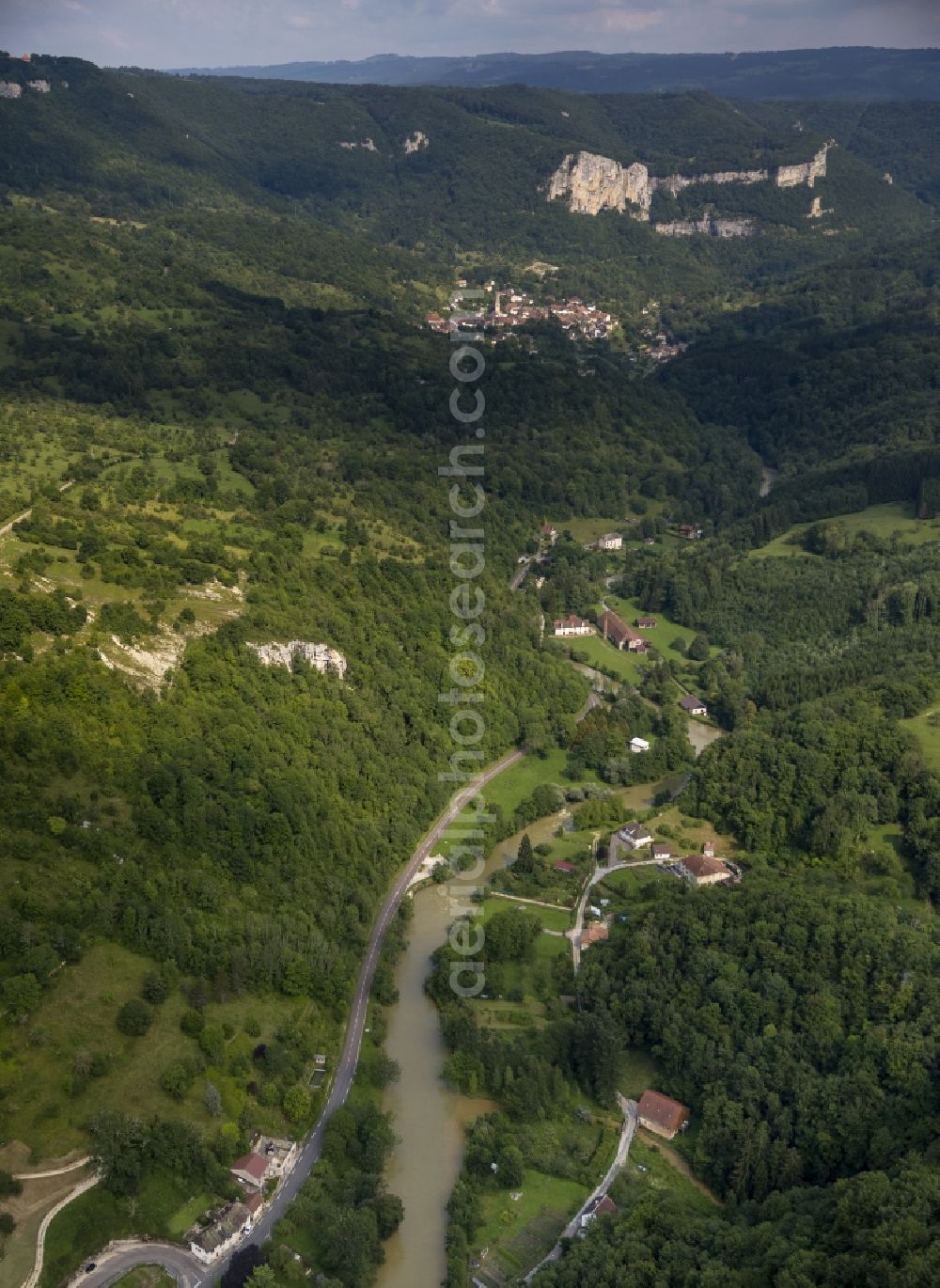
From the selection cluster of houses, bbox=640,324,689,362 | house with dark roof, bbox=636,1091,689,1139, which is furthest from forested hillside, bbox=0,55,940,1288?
cluster of houses, bbox=640,324,689,362

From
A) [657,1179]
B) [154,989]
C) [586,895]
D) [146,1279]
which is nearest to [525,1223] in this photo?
[657,1179]

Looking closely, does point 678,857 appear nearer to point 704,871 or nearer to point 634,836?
point 704,871

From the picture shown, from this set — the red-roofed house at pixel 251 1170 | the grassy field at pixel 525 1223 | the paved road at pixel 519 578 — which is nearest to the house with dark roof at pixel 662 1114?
the grassy field at pixel 525 1223

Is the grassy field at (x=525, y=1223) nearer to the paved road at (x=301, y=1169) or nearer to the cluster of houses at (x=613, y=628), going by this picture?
the paved road at (x=301, y=1169)

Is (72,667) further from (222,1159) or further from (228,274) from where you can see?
(228,274)

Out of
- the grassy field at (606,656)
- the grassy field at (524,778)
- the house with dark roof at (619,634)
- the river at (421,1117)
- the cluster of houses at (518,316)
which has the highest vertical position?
the cluster of houses at (518,316)

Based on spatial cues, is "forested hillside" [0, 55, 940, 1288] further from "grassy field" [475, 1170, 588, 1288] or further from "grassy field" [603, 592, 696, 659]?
"grassy field" [475, 1170, 588, 1288]

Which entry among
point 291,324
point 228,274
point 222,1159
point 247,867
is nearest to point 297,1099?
point 222,1159
